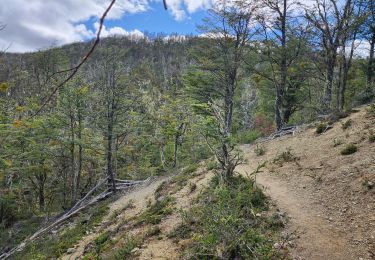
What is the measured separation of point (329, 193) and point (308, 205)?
1.71 feet

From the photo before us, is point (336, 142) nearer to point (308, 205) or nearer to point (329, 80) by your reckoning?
point (308, 205)

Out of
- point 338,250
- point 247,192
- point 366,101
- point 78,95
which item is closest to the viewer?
point 338,250

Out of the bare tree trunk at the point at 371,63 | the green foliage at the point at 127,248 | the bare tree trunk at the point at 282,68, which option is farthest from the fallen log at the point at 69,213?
the bare tree trunk at the point at 371,63

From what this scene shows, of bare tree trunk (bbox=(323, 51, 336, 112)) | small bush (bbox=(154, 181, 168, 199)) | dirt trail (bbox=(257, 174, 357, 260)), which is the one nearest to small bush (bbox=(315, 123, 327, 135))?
dirt trail (bbox=(257, 174, 357, 260))

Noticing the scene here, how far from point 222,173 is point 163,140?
15.3 metres

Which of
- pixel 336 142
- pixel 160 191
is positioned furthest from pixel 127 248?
pixel 336 142

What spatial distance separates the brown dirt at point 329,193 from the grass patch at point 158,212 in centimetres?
245

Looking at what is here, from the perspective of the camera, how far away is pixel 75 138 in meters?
15.6

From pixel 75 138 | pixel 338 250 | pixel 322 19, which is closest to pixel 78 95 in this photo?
pixel 75 138

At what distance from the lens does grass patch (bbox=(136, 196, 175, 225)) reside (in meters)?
8.55

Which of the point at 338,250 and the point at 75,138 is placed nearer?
the point at 338,250

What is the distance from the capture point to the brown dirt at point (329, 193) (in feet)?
17.3

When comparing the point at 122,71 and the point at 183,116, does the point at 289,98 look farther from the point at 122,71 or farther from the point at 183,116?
the point at 122,71

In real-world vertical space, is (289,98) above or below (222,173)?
above
